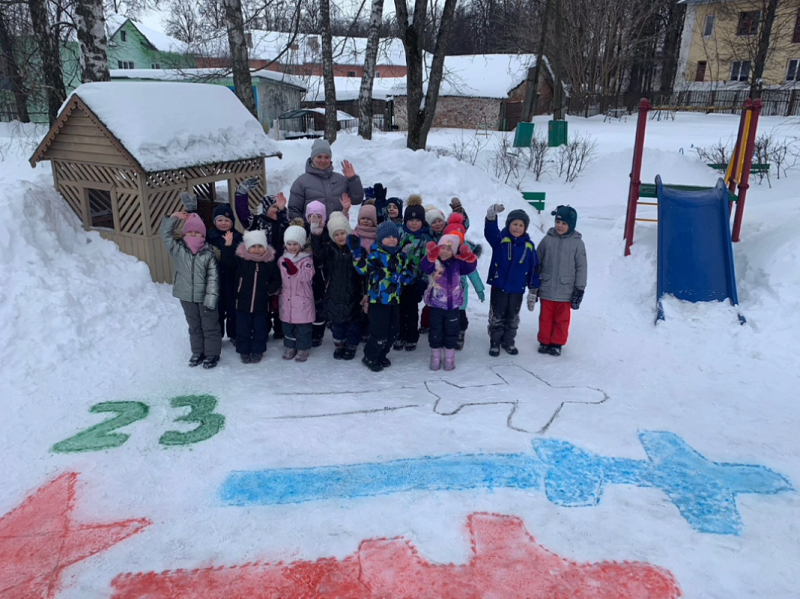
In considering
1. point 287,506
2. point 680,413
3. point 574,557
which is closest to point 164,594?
point 287,506

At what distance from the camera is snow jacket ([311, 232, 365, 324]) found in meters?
5.18

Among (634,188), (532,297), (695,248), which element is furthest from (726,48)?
(532,297)

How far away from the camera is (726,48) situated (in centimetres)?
3425

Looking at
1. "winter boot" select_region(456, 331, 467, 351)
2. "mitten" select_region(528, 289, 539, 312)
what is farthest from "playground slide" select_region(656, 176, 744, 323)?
"winter boot" select_region(456, 331, 467, 351)

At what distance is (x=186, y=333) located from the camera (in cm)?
591

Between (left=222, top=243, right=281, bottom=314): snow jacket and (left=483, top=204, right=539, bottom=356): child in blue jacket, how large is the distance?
80.0 inches

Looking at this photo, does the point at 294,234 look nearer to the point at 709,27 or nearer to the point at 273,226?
the point at 273,226

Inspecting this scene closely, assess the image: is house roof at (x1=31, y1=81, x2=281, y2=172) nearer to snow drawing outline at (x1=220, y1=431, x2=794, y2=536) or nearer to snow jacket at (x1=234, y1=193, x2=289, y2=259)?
snow jacket at (x1=234, y1=193, x2=289, y2=259)

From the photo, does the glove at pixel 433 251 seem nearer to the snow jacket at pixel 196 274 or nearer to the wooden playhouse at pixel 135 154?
the snow jacket at pixel 196 274

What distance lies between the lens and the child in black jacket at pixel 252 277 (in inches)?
199

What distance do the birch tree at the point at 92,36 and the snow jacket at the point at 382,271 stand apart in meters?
6.24

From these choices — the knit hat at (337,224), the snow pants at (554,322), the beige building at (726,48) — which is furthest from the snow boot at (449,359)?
the beige building at (726,48)

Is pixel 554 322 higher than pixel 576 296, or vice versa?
pixel 576 296

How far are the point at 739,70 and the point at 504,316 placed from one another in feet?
122
